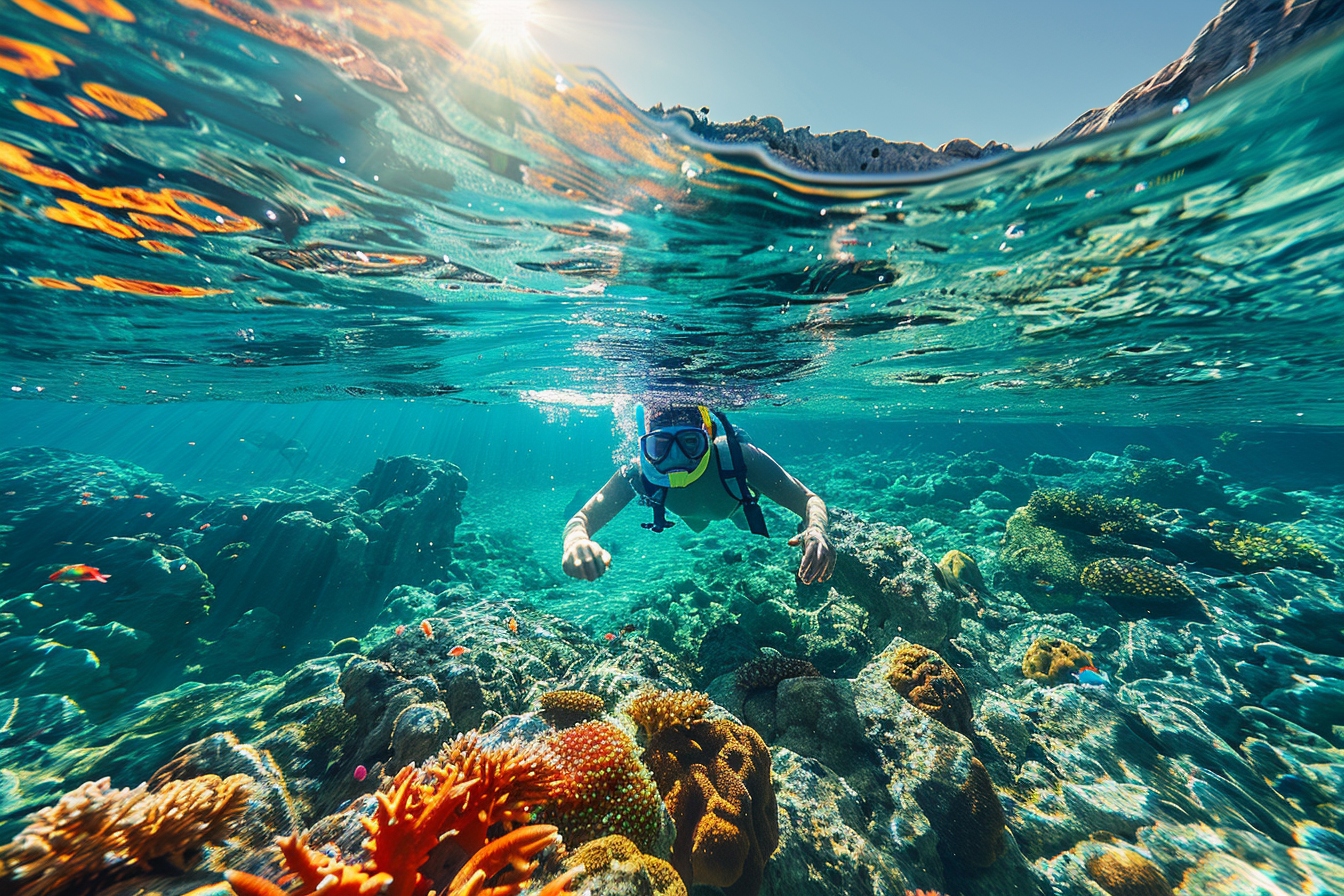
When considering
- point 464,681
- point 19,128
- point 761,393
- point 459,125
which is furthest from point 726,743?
point 761,393

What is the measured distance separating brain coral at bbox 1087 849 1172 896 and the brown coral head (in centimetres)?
422

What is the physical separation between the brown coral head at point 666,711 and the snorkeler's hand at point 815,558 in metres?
1.72

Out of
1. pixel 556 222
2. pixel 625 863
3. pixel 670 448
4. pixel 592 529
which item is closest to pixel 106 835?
pixel 625 863

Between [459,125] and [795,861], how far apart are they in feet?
28.6

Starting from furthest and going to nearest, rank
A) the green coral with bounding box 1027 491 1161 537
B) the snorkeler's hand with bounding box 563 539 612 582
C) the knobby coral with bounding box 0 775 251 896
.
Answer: the green coral with bounding box 1027 491 1161 537, the snorkeler's hand with bounding box 563 539 612 582, the knobby coral with bounding box 0 775 251 896

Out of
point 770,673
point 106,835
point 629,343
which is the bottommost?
point 770,673

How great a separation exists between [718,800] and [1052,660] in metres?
7.70

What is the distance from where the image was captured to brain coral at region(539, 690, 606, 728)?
15.6ft

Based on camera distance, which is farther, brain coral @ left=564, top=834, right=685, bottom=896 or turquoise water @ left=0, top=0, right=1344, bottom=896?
turquoise water @ left=0, top=0, right=1344, bottom=896

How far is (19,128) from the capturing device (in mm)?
5355

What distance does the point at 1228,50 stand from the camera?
14.3 ft

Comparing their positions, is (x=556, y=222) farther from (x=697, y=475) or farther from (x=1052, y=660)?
(x=1052, y=660)

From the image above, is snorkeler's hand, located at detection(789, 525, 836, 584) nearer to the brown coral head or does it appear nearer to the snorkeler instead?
the snorkeler

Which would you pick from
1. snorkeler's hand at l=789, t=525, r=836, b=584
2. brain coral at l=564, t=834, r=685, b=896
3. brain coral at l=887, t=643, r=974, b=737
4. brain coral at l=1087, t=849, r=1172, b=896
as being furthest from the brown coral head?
brain coral at l=1087, t=849, r=1172, b=896
